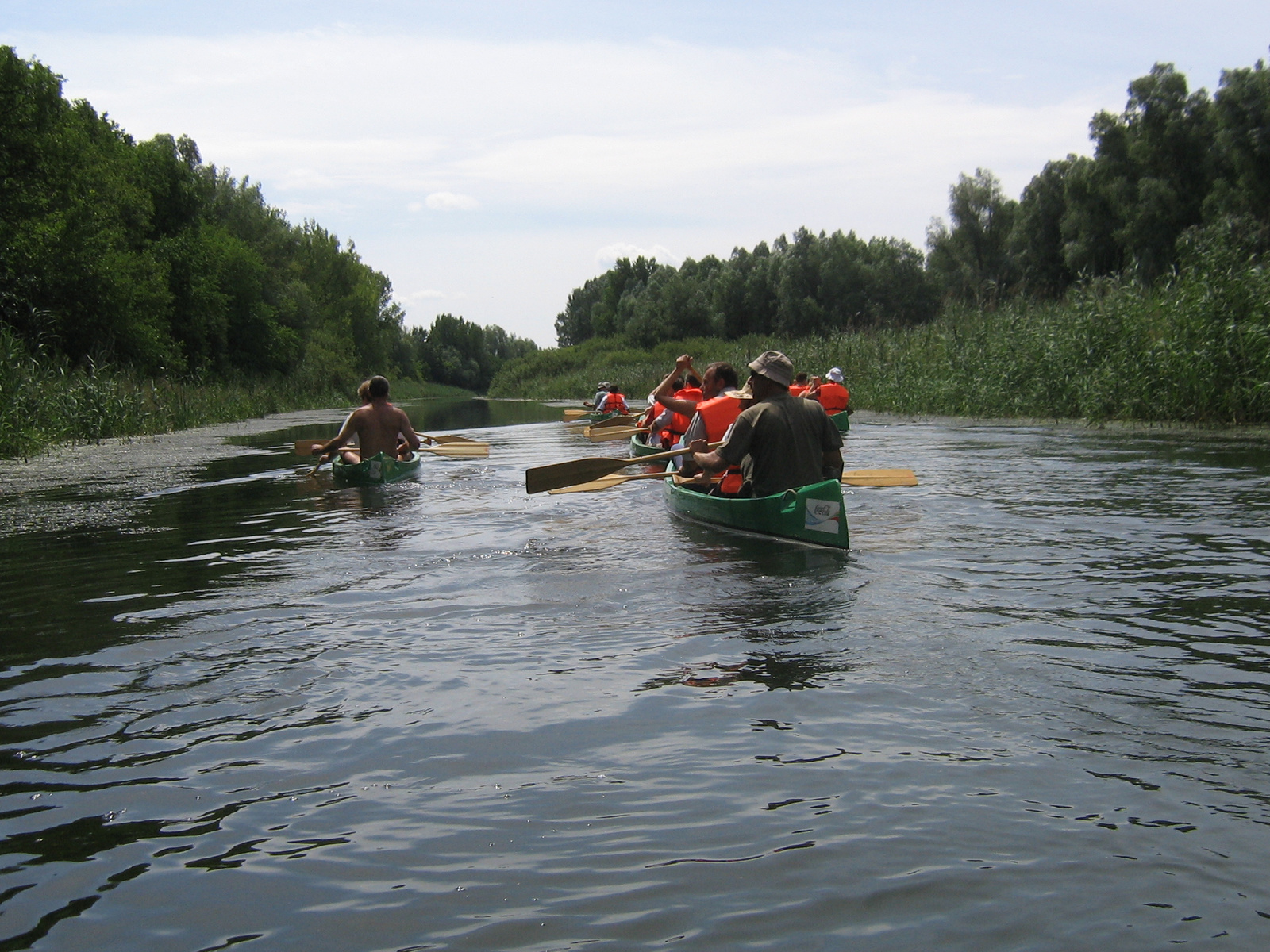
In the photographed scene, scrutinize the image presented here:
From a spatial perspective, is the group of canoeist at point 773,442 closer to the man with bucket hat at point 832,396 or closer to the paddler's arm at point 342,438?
the paddler's arm at point 342,438

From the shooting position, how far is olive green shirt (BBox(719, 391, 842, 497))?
7711mm

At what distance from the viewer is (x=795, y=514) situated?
764cm

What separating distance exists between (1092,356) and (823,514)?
41.9ft

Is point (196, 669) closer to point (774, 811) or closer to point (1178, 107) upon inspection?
point (774, 811)

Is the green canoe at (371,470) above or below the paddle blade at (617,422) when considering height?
below

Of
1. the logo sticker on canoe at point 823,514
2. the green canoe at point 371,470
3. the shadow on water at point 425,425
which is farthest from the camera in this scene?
the shadow on water at point 425,425

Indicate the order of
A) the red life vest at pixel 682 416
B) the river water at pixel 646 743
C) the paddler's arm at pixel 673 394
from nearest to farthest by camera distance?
the river water at pixel 646 743
the paddler's arm at pixel 673 394
the red life vest at pixel 682 416

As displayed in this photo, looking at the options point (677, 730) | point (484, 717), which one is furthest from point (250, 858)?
point (677, 730)

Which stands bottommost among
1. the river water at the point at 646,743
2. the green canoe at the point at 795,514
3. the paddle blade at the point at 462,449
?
the river water at the point at 646,743

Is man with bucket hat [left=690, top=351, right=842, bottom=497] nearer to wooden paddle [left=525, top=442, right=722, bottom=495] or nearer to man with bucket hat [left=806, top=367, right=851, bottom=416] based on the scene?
wooden paddle [left=525, top=442, right=722, bottom=495]

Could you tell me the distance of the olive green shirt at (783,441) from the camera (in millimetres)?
7711

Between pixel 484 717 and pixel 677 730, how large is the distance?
2.55 feet

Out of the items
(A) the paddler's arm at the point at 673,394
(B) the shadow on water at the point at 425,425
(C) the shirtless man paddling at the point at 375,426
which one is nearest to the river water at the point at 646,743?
(A) the paddler's arm at the point at 673,394

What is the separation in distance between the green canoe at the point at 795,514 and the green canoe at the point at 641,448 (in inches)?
190
